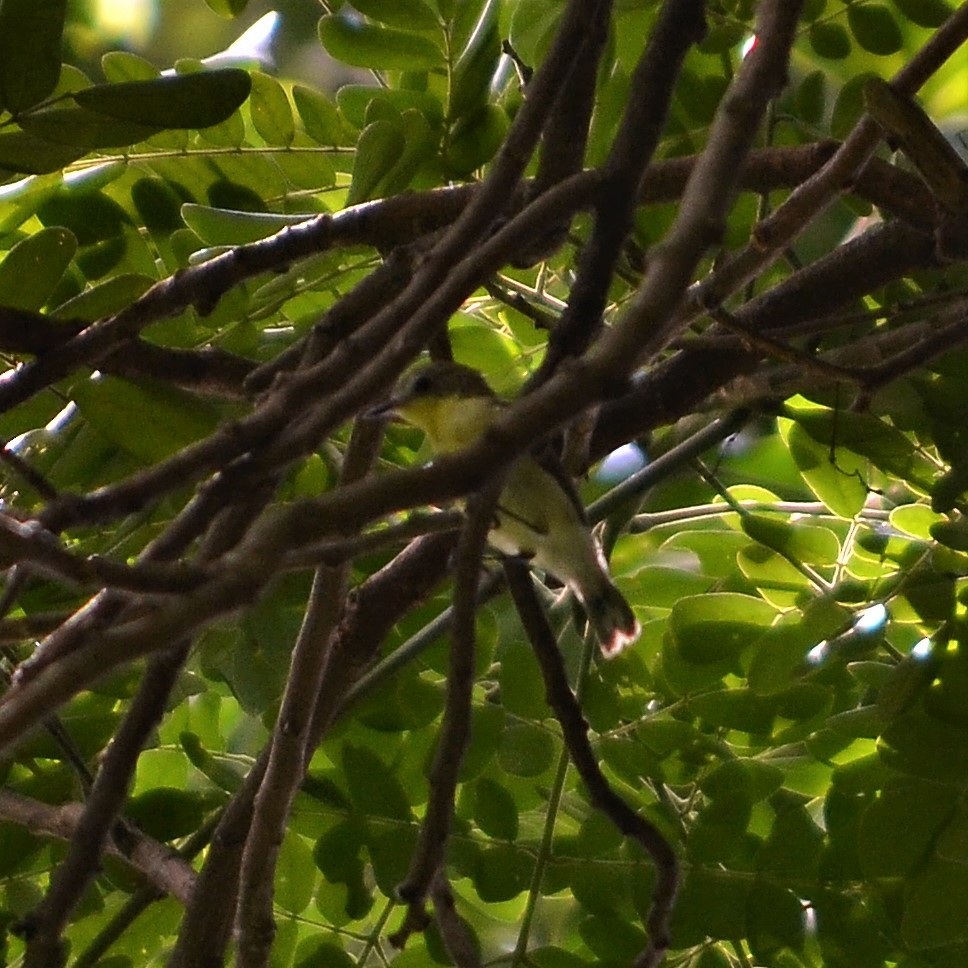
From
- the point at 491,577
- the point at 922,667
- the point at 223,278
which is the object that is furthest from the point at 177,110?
the point at 922,667

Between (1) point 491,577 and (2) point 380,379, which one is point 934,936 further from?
(2) point 380,379

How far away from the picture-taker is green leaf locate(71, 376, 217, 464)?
136 cm

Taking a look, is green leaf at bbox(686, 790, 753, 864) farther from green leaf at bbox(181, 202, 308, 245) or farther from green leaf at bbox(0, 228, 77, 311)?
green leaf at bbox(0, 228, 77, 311)

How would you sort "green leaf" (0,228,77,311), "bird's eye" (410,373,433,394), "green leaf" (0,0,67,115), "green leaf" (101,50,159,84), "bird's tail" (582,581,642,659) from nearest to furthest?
"green leaf" (0,0,67,115) < "green leaf" (0,228,77,311) < "green leaf" (101,50,159,84) < "bird's tail" (582,581,642,659) < "bird's eye" (410,373,433,394)

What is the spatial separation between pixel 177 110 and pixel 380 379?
1.32 feet

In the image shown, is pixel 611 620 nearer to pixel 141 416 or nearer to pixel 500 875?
pixel 500 875

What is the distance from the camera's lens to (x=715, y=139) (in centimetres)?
83

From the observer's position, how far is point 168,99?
1.12 m

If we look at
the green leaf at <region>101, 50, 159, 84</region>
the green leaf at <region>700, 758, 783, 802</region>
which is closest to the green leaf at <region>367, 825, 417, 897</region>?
the green leaf at <region>700, 758, 783, 802</region>

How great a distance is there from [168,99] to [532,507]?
0.65 m

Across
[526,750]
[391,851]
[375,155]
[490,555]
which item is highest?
[375,155]

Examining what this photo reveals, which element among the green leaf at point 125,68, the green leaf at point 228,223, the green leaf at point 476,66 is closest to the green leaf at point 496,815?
the green leaf at point 228,223

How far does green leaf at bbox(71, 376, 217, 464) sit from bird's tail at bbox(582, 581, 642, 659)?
495mm

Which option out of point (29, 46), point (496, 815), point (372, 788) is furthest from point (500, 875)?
point (29, 46)
